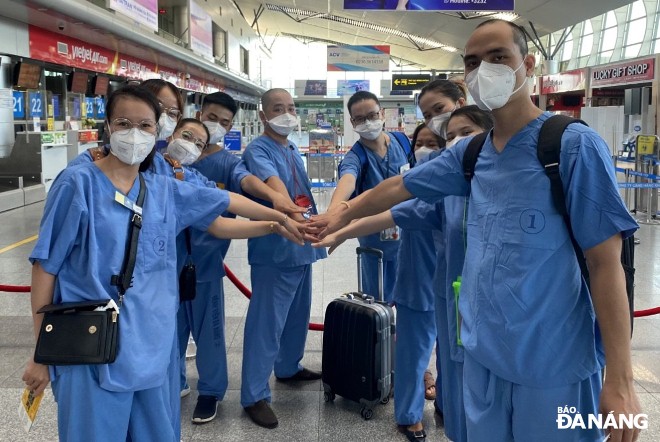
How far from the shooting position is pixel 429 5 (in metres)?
8.98

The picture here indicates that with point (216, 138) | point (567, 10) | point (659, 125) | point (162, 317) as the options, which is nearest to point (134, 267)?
point (162, 317)

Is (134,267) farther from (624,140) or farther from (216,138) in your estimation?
(624,140)

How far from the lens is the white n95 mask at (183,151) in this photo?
3088 mm

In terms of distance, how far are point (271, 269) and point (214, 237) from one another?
0.36m

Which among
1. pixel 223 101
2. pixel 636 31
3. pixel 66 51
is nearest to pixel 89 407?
pixel 223 101

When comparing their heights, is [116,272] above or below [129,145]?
below

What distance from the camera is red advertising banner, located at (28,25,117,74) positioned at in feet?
35.2

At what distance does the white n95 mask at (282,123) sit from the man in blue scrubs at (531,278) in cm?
167

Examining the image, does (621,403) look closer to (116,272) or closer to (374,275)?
(116,272)

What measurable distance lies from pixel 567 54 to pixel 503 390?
82.7 feet

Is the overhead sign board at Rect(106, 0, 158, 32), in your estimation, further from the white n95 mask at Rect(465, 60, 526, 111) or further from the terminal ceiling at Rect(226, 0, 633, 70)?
the terminal ceiling at Rect(226, 0, 633, 70)

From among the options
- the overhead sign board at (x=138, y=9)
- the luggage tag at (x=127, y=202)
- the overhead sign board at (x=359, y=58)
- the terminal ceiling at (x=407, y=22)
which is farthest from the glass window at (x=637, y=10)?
the luggage tag at (x=127, y=202)

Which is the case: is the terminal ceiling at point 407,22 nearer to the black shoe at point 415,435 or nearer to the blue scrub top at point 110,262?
the black shoe at point 415,435

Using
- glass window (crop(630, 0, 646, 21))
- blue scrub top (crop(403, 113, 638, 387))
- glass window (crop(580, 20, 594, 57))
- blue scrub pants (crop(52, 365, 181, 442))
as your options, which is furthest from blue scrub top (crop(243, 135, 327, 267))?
glass window (crop(580, 20, 594, 57))
